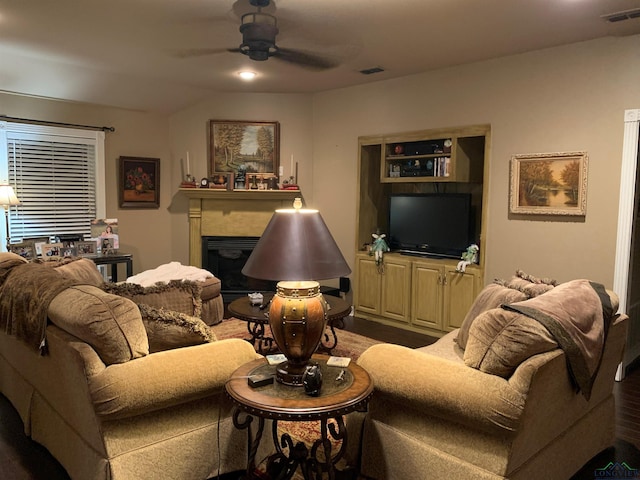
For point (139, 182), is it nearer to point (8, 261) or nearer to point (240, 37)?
point (240, 37)

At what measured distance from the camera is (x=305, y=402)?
200cm

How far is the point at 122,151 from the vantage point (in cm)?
636

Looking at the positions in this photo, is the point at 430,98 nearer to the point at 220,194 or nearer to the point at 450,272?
the point at 450,272

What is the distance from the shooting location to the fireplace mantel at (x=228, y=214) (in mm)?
6527

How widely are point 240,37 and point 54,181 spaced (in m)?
3.09

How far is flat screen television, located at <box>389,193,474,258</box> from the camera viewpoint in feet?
16.9

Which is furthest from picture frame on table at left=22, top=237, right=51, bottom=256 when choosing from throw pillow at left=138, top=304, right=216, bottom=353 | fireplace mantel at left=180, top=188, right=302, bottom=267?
throw pillow at left=138, top=304, right=216, bottom=353

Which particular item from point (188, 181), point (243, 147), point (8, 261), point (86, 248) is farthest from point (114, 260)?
point (8, 261)

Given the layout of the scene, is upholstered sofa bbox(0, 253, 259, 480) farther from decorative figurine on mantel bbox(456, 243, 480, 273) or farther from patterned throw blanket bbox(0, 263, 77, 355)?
decorative figurine on mantel bbox(456, 243, 480, 273)

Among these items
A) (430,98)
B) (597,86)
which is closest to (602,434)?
(597,86)

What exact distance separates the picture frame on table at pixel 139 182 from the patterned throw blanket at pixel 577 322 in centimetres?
533

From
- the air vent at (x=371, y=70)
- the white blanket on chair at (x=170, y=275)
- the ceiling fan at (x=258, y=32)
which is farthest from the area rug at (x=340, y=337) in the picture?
the air vent at (x=371, y=70)

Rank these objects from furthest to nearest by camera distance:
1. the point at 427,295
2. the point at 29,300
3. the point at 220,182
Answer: the point at 220,182
the point at 427,295
the point at 29,300

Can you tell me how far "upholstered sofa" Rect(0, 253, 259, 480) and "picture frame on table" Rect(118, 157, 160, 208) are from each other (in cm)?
378
